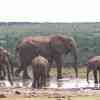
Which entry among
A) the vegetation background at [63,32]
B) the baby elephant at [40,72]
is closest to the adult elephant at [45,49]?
the vegetation background at [63,32]

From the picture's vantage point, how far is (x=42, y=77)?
1764 centimetres

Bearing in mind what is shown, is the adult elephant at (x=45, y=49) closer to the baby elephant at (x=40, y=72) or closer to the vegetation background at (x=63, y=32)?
the vegetation background at (x=63, y=32)

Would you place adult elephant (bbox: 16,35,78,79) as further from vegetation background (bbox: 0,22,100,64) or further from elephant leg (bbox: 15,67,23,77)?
vegetation background (bbox: 0,22,100,64)

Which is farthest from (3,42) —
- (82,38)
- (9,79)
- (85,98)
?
(85,98)

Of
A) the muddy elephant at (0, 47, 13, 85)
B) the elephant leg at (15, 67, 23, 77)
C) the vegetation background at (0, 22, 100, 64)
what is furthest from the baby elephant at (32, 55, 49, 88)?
the vegetation background at (0, 22, 100, 64)

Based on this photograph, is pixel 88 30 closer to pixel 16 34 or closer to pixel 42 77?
pixel 16 34

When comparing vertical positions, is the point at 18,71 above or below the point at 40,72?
above

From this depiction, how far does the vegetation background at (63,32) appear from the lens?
2812cm

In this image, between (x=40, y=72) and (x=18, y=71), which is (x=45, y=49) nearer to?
(x=18, y=71)

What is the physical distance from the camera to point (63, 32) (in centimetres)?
3394

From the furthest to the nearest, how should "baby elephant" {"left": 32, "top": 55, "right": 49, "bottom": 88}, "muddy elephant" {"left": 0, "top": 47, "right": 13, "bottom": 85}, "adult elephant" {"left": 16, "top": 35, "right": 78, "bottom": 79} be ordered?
1. "adult elephant" {"left": 16, "top": 35, "right": 78, "bottom": 79}
2. "muddy elephant" {"left": 0, "top": 47, "right": 13, "bottom": 85}
3. "baby elephant" {"left": 32, "top": 55, "right": 49, "bottom": 88}

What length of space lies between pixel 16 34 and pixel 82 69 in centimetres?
910

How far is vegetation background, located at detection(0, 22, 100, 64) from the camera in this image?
1107 inches

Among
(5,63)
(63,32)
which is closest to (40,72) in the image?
(5,63)
